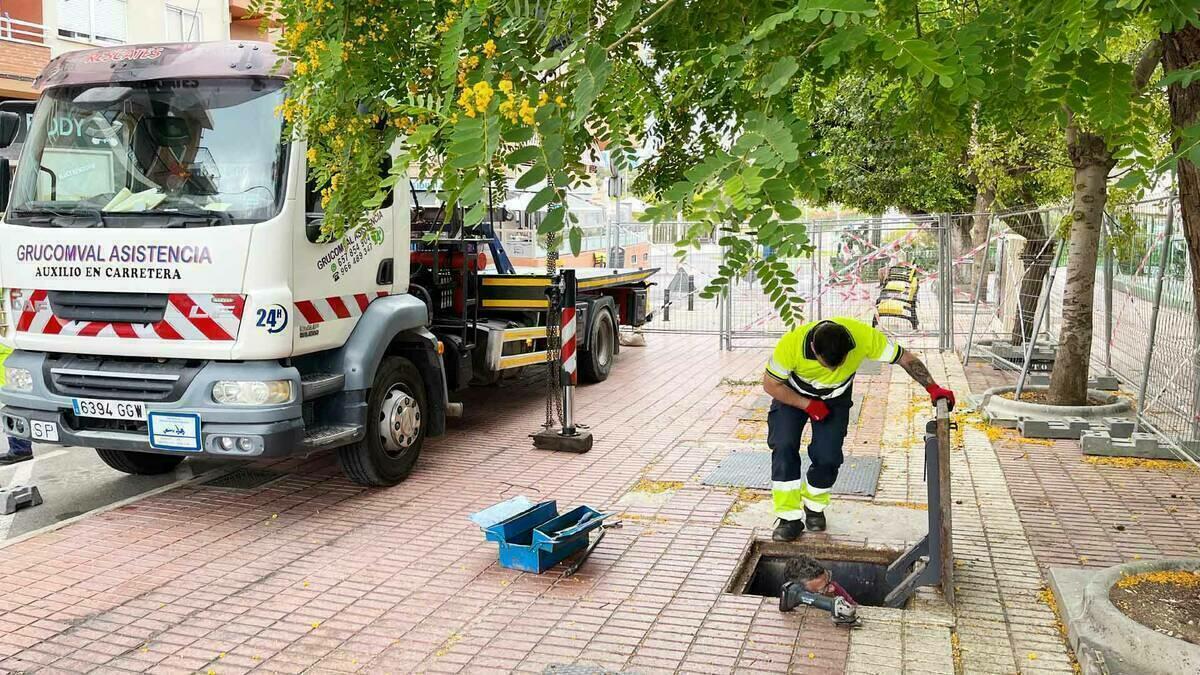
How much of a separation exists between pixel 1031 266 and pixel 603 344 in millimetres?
4912

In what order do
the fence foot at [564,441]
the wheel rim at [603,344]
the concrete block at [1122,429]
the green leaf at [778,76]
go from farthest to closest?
1. the wheel rim at [603,344]
2. the fence foot at [564,441]
3. the concrete block at [1122,429]
4. the green leaf at [778,76]

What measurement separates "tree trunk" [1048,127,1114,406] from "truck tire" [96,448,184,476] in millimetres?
7451

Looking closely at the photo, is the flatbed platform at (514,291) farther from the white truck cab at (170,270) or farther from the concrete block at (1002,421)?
the concrete block at (1002,421)

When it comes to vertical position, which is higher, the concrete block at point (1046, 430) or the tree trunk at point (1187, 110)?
the tree trunk at point (1187, 110)

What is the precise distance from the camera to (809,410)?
5863 mm

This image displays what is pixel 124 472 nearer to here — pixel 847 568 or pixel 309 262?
pixel 309 262

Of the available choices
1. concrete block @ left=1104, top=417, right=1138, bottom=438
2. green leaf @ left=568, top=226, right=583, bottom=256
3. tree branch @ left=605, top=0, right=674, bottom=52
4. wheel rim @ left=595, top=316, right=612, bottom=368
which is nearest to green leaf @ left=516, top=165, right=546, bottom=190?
green leaf @ left=568, top=226, right=583, bottom=256

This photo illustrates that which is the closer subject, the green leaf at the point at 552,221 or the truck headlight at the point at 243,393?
the green leaf at the point at 552,221

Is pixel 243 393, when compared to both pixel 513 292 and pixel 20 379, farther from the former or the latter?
pixel 513 292

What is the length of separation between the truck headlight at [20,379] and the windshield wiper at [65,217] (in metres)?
0.94

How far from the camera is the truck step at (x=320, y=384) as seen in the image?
247 inches

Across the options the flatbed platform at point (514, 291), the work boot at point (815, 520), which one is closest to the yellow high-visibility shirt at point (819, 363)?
the work boot at point (815, 520)

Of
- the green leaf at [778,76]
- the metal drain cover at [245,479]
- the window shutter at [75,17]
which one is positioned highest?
the window shutter at [75,17]

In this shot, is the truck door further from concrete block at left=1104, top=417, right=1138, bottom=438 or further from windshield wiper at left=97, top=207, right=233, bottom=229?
concrete block at left=1104, top=417, right=1138, bottom=438
